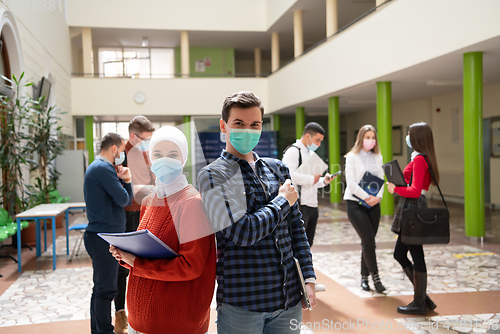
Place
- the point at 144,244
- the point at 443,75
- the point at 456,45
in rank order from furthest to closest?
the point at 443,75 < the point at 456,45 < the point at 144,244

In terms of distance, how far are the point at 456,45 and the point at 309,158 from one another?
13.5 ft

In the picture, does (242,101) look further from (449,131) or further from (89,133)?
(89,133)

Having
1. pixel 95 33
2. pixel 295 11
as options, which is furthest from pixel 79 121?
pixel 295 11

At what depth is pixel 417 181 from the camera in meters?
3.92

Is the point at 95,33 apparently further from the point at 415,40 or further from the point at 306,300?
the point at 306,300

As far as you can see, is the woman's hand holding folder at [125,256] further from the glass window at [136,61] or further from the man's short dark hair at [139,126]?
the glass window at [136,61]

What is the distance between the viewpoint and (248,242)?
1.59m

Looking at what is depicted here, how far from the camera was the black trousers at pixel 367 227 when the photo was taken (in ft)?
14.6

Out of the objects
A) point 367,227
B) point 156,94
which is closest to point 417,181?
point 367,227

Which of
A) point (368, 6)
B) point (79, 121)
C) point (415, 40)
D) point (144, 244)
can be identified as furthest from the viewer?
point (79, 121)

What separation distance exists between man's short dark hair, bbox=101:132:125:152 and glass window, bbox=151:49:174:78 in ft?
51.0

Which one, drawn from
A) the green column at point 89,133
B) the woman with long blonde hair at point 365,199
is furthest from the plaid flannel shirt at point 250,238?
the green column at point 89,133

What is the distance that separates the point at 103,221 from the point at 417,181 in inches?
107

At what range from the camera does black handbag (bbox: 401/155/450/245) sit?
371 centimetres
